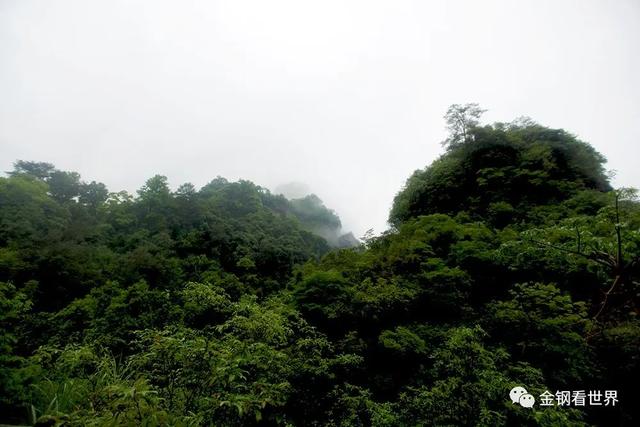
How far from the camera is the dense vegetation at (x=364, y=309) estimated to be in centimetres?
359

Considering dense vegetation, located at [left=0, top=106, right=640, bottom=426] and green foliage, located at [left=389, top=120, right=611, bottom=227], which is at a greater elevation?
green foliage, located at [left=389, top=120, right=611, bottom=227]

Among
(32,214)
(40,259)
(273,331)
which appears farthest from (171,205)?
(273,331)

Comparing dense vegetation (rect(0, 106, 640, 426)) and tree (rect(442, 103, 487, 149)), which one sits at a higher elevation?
tree (rect(442, 103, 487, 149))

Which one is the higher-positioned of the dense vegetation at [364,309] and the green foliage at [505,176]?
the green foliage at [505,176]

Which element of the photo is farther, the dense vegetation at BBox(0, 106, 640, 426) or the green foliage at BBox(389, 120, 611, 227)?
the green foliage at BBox(389, 120, 611, 227)

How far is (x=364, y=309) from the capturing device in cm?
856

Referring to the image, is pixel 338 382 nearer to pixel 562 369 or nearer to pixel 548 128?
pixel 562 369

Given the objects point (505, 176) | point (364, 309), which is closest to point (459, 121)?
point (505, 176)

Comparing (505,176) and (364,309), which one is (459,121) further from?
(364,309)

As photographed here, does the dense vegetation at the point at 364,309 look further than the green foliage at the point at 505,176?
No

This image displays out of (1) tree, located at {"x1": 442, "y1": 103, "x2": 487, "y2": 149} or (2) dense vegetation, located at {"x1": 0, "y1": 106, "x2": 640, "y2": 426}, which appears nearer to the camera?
(2) dense vegetation, located at {"x1": 0, "y1": 106, "x2": 640, "y2": 426}

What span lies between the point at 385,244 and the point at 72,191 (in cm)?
3117

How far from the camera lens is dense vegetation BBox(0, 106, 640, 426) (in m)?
3.59

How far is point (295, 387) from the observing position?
6.77 meters
